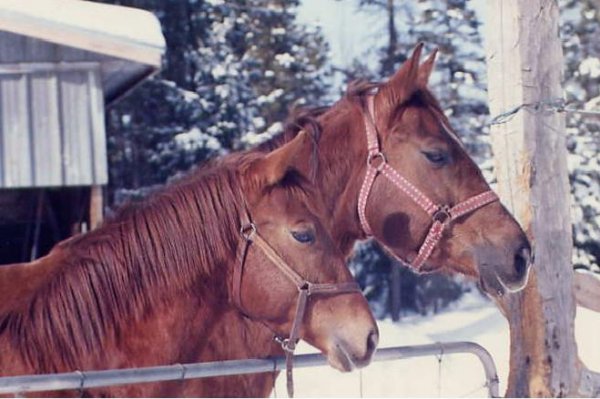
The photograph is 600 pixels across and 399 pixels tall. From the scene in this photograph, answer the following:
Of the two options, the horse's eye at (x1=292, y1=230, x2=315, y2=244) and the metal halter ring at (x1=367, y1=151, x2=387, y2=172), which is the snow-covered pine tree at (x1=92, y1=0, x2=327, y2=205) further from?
the horse's eye at (x1=292, y1=230, x2=315, y2=244)

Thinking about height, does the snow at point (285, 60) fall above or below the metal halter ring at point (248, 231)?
above

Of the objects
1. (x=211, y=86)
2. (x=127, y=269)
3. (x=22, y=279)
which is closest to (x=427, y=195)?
(x=127, y=269)

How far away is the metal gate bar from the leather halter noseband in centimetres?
45

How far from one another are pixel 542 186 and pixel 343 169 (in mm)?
741

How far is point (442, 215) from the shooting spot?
Answer: 10.0 feet

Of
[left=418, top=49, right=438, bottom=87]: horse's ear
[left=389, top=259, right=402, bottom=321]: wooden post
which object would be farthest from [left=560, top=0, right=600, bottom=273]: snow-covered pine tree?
[left=418, top=49, right=438, bottom=87]: horse's ear

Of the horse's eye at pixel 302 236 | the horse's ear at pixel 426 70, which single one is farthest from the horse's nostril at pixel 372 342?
the horse's ear at pixel 426 70

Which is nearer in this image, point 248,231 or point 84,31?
point 248,231

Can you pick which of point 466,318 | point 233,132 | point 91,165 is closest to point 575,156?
point 466,318

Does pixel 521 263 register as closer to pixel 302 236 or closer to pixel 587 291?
pixel 587 291

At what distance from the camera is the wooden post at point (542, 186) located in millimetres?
3051

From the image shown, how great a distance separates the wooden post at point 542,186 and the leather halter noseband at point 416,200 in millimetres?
180

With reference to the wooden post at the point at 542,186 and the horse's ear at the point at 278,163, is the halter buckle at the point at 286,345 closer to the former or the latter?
the horse's ear at the point at 278,163

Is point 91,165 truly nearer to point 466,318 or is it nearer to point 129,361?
point 129,361
